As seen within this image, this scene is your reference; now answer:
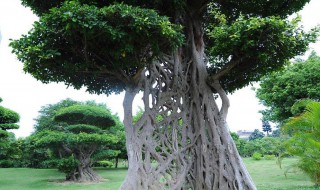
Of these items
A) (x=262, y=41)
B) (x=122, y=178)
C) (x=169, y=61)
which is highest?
(x=169, y=61)

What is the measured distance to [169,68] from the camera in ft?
23.5

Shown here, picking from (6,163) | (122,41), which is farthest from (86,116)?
(6,163)

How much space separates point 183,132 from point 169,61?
5.21 ft

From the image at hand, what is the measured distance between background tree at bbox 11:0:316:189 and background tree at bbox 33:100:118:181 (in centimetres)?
749

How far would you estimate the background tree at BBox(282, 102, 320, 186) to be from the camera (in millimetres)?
6672

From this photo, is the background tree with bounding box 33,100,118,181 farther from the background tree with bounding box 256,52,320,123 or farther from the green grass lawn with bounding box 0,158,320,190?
the background tree with bounding box 256,52,320,123

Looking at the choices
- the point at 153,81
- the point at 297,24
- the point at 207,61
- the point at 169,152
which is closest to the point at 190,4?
the point at 207,61

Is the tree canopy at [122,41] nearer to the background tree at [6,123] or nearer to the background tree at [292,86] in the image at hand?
the background tree at [292,86]

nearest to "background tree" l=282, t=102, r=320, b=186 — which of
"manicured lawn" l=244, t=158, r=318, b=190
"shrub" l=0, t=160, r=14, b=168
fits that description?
"manicured lawn" l=244, t=158, r=318, b=190

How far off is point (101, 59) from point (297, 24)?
355cm

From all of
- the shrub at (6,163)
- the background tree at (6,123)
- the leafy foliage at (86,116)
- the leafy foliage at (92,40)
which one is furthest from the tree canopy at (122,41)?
the shrub at (6,163)

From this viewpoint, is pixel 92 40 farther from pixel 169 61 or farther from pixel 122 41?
pixel 169 61

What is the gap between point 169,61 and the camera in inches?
279

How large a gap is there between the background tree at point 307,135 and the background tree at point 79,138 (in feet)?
27.5
